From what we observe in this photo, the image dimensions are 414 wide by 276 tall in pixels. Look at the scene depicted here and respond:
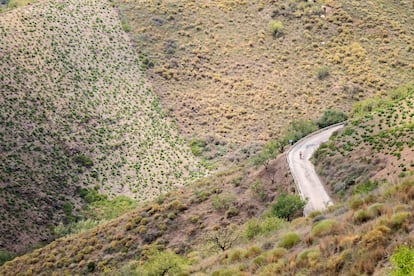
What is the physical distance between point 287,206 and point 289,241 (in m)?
9.89

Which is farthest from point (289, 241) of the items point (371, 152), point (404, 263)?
point (371, 152)

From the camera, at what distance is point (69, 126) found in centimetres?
5769

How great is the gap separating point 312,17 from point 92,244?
59.3 m

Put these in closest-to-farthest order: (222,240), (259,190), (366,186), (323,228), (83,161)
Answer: (323,228), (222,240), (366,186), (259,190), (83,161)

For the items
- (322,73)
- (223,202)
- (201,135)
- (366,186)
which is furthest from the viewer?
(322,73)

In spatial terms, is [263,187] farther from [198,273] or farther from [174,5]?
[174,5]

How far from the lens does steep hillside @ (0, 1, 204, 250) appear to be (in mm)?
48156

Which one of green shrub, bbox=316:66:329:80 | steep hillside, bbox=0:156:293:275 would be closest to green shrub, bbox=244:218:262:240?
steep hillside, bbox=0:156:293:275

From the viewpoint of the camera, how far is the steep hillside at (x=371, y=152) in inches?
1153

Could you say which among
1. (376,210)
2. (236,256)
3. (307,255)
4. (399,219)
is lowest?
(236,256)

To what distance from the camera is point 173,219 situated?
35844mm

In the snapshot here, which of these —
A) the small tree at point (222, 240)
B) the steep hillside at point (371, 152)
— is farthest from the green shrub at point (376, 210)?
the small tree at point (222, 240)

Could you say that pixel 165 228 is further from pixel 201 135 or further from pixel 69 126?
pixel 201 135

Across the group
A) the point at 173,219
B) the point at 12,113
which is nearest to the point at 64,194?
the point at 12,113
